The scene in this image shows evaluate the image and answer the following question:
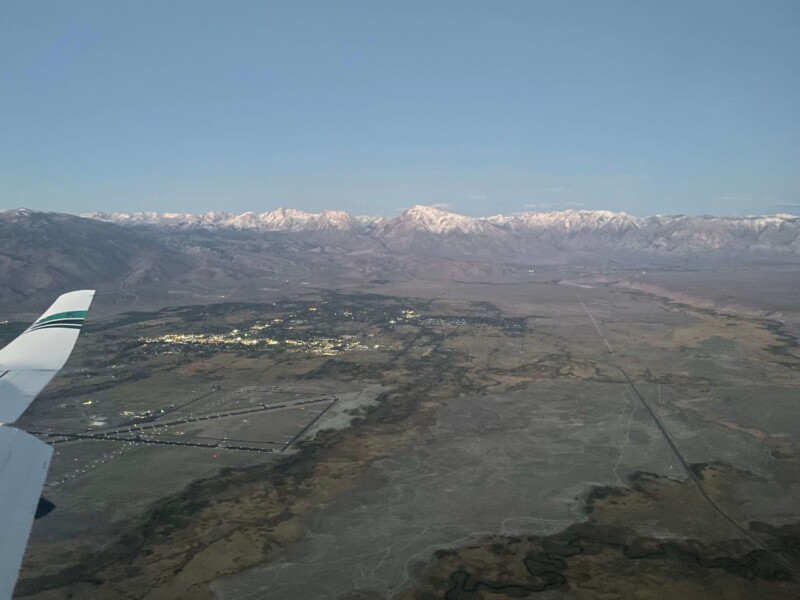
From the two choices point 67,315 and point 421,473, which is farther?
point 421,473

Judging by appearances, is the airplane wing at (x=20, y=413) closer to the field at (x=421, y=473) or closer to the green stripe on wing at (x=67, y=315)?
the green stripe on wing at (x=67, y=315)

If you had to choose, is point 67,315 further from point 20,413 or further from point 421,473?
point 421,473

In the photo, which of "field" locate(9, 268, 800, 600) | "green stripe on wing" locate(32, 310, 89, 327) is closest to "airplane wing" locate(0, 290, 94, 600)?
"green stripe on wing" locate(32, 310, 89, 327)

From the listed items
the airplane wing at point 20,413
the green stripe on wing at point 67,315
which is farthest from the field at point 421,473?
the green stripe on wing at point 67,315

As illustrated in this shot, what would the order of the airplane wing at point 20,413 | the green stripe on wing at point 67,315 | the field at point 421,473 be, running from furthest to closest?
the field at point 421,473, the green stripe on wing at point 67,315, the airplane wing at point 20,413

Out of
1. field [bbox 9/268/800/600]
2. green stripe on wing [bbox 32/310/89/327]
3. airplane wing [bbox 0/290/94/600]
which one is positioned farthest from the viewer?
field [bbox 9/268/800/600]

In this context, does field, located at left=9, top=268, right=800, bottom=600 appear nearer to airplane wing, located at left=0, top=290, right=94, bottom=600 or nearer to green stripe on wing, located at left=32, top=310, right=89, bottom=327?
airplane wing, located at left=0, top=290, right=94, bottom=600

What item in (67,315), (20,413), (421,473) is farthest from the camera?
(421,473)

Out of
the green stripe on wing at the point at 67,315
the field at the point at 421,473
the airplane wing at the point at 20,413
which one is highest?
the green stripe on wing at the point at 67,315

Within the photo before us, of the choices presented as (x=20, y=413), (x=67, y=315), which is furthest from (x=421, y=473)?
(x=20, y=413)

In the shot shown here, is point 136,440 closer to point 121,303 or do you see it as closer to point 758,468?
point 758,468
